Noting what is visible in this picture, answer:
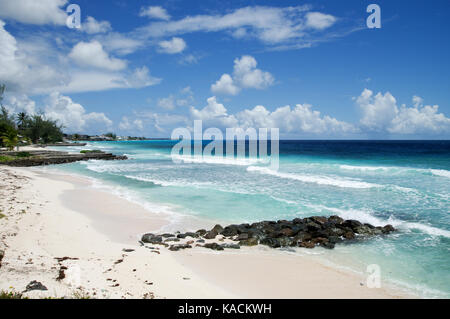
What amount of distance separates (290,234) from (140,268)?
5601mm

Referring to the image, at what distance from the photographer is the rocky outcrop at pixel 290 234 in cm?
986

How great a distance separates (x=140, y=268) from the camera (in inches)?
286

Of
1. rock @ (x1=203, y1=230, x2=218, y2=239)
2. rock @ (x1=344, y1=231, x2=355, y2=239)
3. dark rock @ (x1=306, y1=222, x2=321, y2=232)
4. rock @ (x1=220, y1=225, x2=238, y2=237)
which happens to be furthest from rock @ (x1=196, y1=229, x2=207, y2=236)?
rock @ (x1=344, y1=231, x2=355, y2=239)

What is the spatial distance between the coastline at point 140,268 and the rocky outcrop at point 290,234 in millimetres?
500

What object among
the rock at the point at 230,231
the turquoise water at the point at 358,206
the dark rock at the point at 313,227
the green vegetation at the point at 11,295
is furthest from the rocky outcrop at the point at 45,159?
the dark rock at the point at 313,227

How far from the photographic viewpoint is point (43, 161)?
37.4 metres

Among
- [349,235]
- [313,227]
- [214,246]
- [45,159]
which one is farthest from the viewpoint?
[45,159]

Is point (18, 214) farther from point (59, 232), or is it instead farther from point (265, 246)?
point (265, 246)

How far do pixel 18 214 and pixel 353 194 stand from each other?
58.7ft

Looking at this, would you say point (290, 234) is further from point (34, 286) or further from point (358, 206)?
point (34, 286)

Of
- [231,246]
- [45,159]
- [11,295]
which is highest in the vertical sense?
[45,159]

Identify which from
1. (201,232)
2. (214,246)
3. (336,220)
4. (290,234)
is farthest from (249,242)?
(336,220)

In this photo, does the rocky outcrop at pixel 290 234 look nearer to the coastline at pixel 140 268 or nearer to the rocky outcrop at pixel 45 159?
the coastline at pixel 140 268
